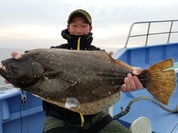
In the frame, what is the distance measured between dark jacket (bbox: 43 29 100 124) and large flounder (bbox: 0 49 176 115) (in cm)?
69

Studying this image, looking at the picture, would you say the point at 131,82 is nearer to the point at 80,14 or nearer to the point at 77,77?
the point at 77,77

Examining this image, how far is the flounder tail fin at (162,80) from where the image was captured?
114 inches

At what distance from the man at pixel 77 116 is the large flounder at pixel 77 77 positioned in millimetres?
695

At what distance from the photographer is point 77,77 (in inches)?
112

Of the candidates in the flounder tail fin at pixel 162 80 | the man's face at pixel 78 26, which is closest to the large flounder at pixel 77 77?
the flounder tail fin at pixel 162 80

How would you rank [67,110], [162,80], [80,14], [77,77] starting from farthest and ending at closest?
[80,14] → [67,110] → [162,80] → [77,77]

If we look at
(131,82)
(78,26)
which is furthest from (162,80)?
(78,26)

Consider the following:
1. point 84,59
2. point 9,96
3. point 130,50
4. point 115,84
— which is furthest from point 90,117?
point 130,50

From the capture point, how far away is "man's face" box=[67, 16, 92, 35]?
12.4ft

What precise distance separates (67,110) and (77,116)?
0.55 ft

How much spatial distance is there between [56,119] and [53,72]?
1.05 meters

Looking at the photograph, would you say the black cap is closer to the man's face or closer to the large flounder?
the man's face

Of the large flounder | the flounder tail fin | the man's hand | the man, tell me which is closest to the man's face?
the man

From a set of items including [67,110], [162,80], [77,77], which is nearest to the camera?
[77,77]
